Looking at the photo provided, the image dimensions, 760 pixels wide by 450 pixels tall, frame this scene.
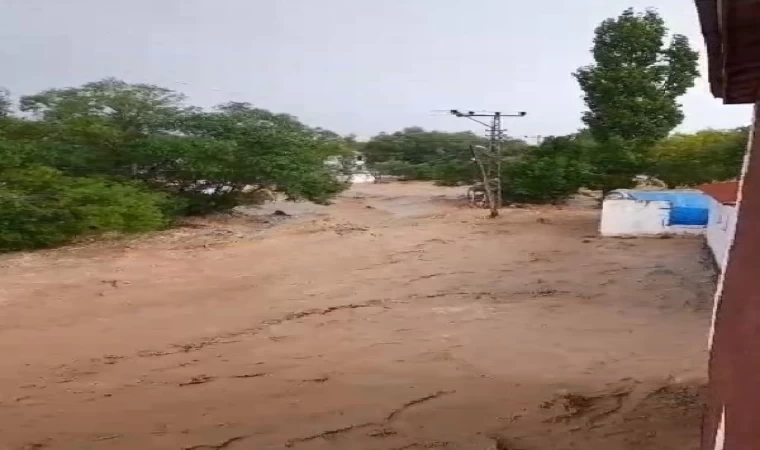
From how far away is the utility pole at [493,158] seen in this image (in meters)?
18.5

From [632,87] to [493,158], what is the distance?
384cm

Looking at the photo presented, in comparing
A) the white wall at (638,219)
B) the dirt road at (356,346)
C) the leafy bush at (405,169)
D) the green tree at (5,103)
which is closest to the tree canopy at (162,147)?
the green tree at (5,103)

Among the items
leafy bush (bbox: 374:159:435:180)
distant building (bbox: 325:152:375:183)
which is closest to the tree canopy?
distant building (bbox: 325:152:375:183)

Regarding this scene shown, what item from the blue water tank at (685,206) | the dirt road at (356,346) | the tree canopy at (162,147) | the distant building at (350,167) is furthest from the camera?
the distant building at (350,167)

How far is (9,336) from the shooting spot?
7461 mm

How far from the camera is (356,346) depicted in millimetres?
6918

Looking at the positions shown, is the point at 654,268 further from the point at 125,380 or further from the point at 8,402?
the point at 8,402

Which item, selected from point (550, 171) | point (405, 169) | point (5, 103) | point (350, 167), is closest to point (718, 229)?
point (550, 171)

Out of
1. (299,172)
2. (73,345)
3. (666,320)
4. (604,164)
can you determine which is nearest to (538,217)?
(604,164)

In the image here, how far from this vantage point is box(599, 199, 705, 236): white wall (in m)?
13.6

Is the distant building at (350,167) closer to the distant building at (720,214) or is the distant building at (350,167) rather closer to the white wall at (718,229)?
the white wall at (718,229)

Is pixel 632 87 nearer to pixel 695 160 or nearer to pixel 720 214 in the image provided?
pixel 695 160

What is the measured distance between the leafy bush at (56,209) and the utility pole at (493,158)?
7.94m

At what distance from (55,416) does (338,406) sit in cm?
185
